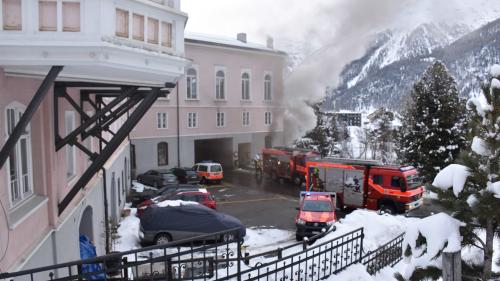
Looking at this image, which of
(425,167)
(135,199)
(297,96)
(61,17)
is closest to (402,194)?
(425,167)

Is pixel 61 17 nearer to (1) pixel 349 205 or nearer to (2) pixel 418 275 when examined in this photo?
(2) pixel 418 275

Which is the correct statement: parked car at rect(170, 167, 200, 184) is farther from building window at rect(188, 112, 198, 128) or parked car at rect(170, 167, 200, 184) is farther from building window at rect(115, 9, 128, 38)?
building window at rect(115, 9, 128, 38)

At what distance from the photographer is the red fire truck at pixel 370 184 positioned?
21109mm

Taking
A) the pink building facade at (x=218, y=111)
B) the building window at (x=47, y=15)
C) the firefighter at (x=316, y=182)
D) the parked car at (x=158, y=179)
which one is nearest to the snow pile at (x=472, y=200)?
the building window at (x=47, y=15)

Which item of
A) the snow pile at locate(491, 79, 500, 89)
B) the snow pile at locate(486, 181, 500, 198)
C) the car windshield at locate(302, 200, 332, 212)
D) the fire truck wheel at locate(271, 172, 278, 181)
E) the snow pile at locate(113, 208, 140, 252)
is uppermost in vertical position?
the snow pile at locate(491, 79, 500, 89)

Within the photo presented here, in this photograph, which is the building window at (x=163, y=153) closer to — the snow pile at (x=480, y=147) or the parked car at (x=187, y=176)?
the parked car at (x=187, y=176)

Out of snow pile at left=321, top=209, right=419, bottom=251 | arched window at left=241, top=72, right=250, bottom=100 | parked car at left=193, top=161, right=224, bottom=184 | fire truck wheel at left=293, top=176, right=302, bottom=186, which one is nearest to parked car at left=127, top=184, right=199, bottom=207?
parked car at left=193, top=161, right=224, bottom=184

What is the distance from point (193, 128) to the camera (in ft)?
127

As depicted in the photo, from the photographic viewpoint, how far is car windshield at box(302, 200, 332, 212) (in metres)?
17.9

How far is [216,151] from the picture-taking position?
42.9m

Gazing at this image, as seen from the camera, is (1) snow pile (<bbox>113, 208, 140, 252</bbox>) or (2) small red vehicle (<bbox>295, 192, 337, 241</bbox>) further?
(2) small red vehicle (<bbox>295, 192, 337, 241</bbox>)

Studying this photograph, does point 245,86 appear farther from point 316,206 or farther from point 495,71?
point 495,71

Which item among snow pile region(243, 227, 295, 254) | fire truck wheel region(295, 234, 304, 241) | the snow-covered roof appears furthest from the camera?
the snow-covered roof

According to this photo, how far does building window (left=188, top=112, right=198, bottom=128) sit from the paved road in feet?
20.6
